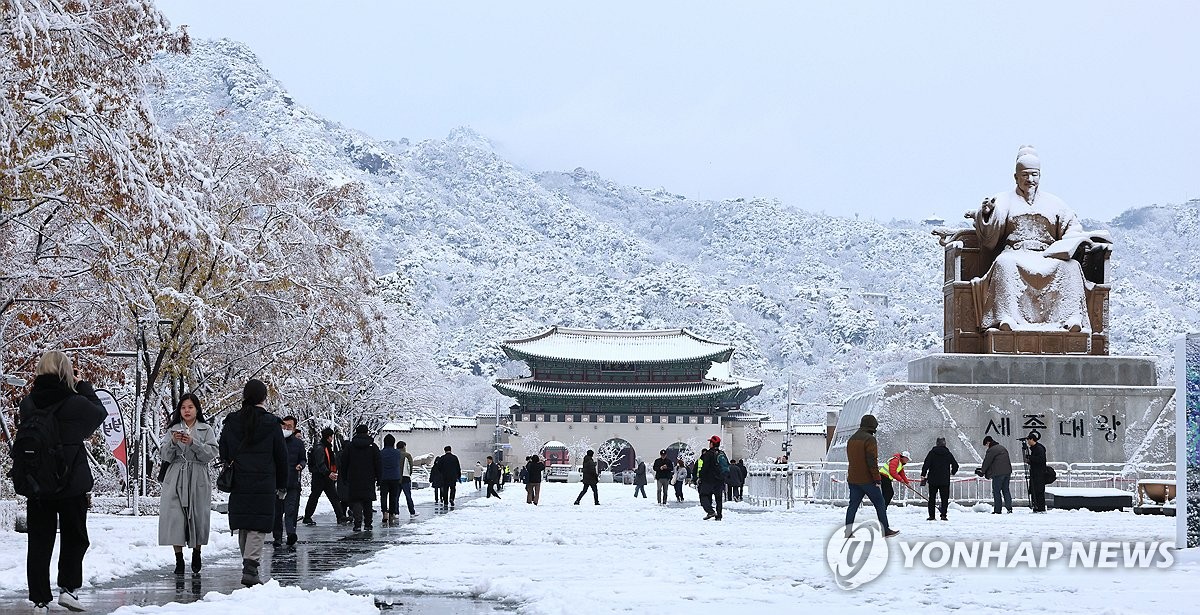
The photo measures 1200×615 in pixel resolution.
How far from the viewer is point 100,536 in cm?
1353

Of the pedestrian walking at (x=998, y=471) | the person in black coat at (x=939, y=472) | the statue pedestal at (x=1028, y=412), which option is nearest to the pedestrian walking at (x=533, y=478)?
the statue pedestal at (x=1028, y=412)

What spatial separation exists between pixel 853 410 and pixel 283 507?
1266 centimetres

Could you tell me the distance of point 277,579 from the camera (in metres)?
9.92

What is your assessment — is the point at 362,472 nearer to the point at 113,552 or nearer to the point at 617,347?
the point at 113,552

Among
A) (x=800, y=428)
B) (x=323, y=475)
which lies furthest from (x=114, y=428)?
(x=800, y=428)

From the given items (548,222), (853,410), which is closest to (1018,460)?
(853,410)

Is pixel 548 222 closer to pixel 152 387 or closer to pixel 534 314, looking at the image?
pixel 534 314

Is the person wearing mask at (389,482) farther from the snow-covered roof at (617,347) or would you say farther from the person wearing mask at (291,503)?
the snow-covered roof at (617,347)

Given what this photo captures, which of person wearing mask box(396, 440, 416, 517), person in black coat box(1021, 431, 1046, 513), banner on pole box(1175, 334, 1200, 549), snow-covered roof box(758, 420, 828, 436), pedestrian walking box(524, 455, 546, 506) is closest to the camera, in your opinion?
banner on pole box(1175, 334, 1200, 549)

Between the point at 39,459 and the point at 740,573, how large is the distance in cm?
492

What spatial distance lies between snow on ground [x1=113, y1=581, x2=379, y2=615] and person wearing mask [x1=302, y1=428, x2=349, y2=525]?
27.7 feet

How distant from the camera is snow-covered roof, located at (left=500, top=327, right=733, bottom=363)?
269 ft

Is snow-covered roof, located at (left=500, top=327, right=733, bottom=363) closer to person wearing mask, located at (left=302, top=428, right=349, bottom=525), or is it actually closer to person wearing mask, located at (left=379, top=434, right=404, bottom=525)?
person wearing mask, located at (left=379, top=434, right=404, bottom=525)

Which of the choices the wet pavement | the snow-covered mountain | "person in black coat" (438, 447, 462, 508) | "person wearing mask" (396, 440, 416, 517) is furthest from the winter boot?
the snow-covered mountain
